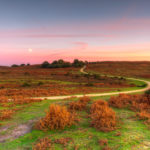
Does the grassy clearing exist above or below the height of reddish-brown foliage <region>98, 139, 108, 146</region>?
below

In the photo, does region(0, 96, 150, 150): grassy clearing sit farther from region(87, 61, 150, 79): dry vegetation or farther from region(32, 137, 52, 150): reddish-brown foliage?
region(87, 61, 150, 79): dry vegetation

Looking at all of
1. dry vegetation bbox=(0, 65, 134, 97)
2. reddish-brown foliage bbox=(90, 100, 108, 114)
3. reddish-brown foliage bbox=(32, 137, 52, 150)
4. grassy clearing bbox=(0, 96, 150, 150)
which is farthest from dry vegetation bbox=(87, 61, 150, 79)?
reddish-brown foliage bbox=(32, 137, 52, 150)

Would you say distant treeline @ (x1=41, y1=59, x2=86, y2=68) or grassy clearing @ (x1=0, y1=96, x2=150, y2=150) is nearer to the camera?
grassy clearing @ (x1=0, y1=96, x2=150, y2=150)

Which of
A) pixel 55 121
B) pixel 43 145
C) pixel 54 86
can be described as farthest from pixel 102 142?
pixel 54 86

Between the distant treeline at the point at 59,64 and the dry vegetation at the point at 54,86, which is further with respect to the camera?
the distant treeline at the point at 59,64

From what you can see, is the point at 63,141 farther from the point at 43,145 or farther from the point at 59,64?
the point at 59,64

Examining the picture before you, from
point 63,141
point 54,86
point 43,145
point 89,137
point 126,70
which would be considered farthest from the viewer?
point 126,70

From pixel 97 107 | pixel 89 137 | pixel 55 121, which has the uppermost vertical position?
pixel 55 121

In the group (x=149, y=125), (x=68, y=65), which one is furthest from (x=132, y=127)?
(x=68, y=65)

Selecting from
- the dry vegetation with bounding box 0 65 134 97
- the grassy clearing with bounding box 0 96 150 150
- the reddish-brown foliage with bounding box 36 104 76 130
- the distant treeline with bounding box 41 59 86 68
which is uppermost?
the distant treeline with bounding box 41 59 86 68

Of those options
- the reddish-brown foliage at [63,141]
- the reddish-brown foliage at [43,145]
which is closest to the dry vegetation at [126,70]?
the reddish-brown foliage at [63,141]

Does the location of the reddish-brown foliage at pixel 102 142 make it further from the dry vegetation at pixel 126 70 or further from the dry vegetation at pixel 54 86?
the dry vegetation at pixel 126 70

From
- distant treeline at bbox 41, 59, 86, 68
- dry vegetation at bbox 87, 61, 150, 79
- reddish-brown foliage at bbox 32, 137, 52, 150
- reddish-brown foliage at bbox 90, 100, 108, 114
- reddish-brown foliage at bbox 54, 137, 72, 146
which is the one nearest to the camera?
reddish-brown foliage at bbox 32, 137, 52, 150

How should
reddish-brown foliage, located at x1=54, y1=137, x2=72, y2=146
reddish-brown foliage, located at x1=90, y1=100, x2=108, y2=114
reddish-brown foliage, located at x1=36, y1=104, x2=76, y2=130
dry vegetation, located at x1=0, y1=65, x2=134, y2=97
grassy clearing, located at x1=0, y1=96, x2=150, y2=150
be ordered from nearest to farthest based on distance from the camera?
1. grassy clearing, located at x1=0, y1=96, x2=150, y2=150
2. reddish-brown foliage, located at x1=54, y1=137, x2=72, y2=146
3. reddish-brown foliage, located at x1=36, y1=104, x2=76, y2=130
4. reddish-brown foliage, located at x1=90, y1=100, x2=108, y2=114
5. dry vegetation, located at x1=0, y1=65, x2=134, y2=97
